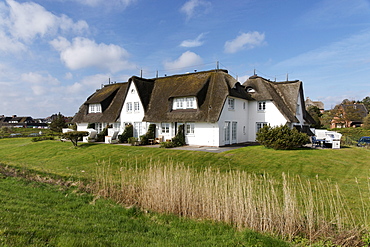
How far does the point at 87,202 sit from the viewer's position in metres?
8.25

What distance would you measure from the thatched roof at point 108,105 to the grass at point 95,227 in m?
21.5

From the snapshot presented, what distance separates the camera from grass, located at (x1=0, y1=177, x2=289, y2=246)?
16.3 feet

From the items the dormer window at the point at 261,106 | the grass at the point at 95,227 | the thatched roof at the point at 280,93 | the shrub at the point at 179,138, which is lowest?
the grass at the point at 95,227

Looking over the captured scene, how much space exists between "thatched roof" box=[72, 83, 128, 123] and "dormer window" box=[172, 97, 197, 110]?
7.69 meters

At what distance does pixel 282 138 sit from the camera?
18953mm

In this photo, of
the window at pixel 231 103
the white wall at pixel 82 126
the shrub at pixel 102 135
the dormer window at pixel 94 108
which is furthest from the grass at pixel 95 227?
the white wall at pixel 82 126

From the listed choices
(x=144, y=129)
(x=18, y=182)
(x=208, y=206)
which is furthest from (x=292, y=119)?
(x=18, y=182)

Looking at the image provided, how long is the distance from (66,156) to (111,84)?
54.3 feet

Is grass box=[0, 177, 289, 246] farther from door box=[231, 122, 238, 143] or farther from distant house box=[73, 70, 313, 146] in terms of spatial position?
door box=[231, 122, 238, 143]

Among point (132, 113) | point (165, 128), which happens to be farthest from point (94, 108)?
point (165, 128)

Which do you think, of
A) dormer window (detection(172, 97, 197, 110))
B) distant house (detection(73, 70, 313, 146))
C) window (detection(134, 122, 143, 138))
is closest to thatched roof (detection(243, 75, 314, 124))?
distant house (detection(73, 70, 313, 146))

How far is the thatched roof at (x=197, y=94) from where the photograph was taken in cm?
2234

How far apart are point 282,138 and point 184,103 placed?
10.1 meters

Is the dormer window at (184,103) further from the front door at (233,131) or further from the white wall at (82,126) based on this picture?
the white wall at (82,126)
